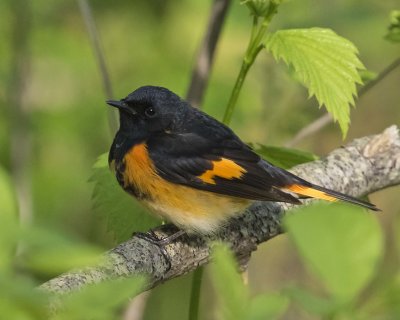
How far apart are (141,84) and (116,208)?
10.4 feet

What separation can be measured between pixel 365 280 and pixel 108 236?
5.71m

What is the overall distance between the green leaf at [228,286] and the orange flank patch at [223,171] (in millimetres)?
2404

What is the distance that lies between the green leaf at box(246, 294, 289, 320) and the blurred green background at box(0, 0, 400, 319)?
4.33 meters

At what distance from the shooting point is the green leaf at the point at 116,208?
11.7ft

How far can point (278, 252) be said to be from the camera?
6535 mm

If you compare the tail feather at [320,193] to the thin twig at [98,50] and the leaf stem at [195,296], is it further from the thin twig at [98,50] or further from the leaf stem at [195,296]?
the thin twig at [98,50]

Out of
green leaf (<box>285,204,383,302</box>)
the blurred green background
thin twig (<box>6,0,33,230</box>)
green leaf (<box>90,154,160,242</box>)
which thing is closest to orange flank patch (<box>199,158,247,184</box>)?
green leaf (<box>90,154,160,242</box>)

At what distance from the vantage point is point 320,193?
350 cm

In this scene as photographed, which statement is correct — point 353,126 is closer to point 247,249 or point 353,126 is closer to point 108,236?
point 108,236

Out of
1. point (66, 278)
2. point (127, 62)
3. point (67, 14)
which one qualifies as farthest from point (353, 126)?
point (66, 278)

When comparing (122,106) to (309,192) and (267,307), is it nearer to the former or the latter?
(309,192)

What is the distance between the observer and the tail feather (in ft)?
11.3

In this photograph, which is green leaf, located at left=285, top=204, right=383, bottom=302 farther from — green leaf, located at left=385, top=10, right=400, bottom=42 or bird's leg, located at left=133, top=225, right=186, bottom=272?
green leaf, located at left=385, top=10, right=400, bottom=42

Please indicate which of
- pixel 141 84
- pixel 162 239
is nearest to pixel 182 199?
pixel 162 239
